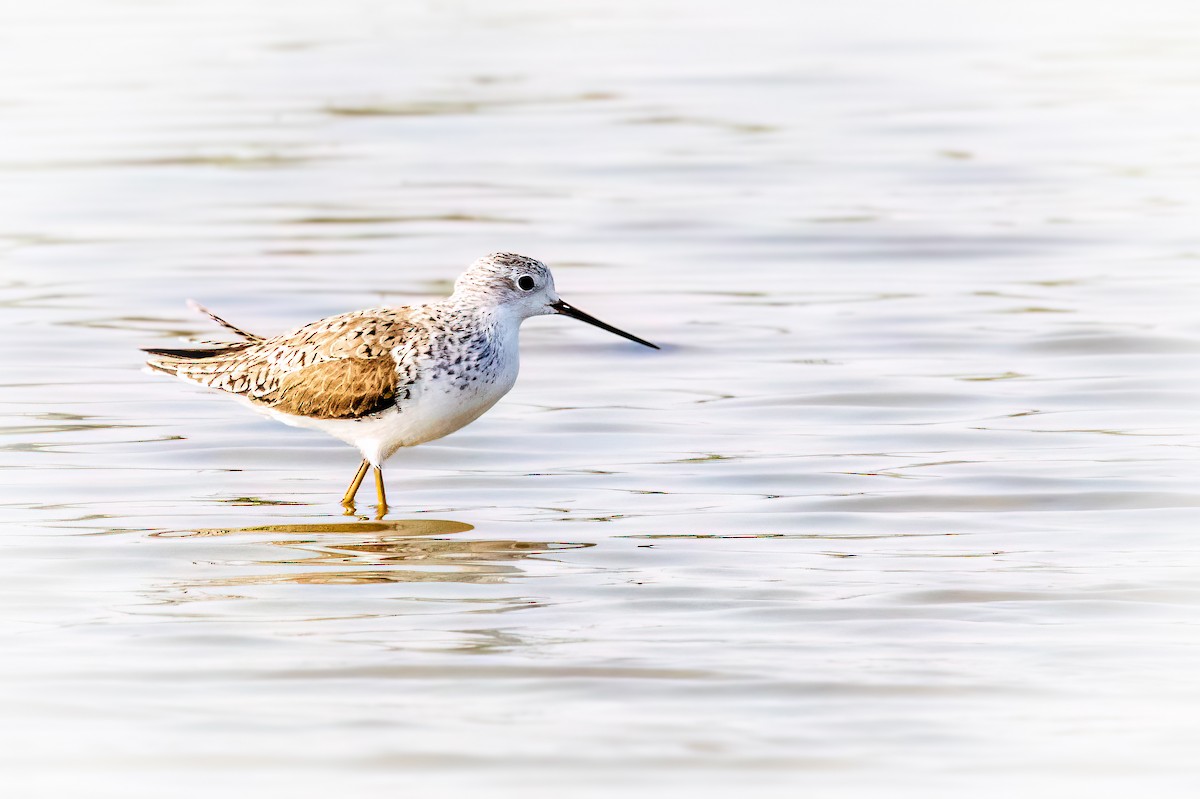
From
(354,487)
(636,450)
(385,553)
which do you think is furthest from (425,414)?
(636,450)

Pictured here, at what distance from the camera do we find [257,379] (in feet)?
38.8

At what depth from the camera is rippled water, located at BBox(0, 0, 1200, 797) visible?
7609mm

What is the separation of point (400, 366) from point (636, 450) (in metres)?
1.96

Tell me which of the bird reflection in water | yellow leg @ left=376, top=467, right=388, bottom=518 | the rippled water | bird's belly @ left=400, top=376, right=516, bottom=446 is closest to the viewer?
the rippled water

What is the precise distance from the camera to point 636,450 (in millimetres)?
12547

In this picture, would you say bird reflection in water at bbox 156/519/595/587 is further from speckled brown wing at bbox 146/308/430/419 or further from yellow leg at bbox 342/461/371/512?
speckled brown wing at bbox 146/308/430/419

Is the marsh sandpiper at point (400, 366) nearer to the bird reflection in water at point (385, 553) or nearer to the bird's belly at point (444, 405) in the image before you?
the bird's belly at point (444, 405)

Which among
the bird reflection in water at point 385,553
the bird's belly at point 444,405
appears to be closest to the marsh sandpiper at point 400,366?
the bird's belly at point 444,405

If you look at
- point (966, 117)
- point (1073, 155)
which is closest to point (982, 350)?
point (1073, 155)

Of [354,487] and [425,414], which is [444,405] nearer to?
[425,414]

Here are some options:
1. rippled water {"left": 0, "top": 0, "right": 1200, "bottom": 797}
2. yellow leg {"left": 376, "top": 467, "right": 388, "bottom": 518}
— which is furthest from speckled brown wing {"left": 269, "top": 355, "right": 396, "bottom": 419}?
rippled water {"left": 0, "top": 0, "right": 1200, "bottom": 797}

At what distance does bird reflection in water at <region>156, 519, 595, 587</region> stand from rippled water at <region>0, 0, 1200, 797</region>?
3 centimetres

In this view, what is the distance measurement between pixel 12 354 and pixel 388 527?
532cm

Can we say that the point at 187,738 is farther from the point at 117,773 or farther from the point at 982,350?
the point at 982,350
